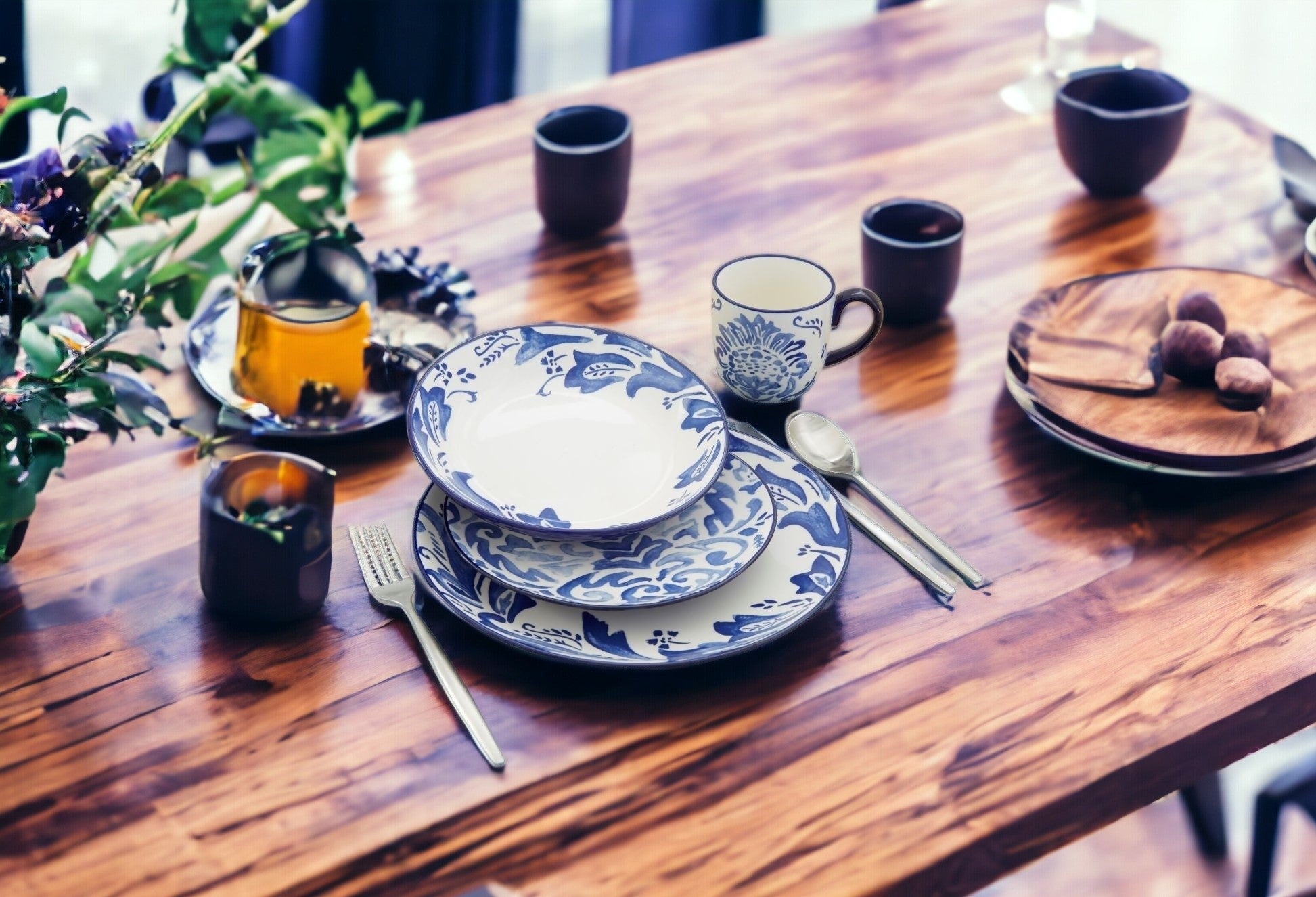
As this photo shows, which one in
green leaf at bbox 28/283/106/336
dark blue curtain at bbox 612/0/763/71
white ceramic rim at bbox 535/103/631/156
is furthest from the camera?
dark blue curtain at bbox 612/0/763/71

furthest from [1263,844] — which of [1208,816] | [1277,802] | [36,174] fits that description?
[36,174]

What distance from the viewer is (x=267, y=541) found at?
2.69 ft

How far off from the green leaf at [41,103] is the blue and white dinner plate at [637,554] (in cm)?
36

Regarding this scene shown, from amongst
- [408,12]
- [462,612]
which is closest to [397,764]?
[462,612]

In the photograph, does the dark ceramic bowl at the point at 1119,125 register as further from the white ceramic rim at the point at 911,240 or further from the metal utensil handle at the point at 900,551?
the metal utensil handle at the point at 900,551

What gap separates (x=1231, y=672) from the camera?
0.85m

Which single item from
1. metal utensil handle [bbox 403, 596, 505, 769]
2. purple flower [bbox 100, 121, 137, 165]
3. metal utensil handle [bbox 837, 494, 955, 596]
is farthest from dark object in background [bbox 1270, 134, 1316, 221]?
purple flower [bbox 100, 121, 137, 165]

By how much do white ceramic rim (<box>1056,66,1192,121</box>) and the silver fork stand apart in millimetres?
840

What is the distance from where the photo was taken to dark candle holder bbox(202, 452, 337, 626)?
0.82 m

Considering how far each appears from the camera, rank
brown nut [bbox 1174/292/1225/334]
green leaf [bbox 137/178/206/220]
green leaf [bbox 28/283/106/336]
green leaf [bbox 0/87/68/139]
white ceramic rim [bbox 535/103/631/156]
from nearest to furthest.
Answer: green leaf [bbox 28/283/106/336] < green leaf [bbox 0/87/68/139] < green leaf [bbox 137/178/206/220] < brown nut [bbox 1174/292/1225/334] < white ceramic rim [bbox 535/103/631/156]

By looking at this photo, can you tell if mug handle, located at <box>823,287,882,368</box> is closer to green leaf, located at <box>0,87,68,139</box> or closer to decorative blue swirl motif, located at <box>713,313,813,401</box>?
decorative blue swirl motif, located at <box>713,313,813,401</box>

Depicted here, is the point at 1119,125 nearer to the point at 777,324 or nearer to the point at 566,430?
the point at 777,324

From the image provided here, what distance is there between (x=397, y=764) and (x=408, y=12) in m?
1.92

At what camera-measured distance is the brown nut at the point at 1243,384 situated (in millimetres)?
1023
